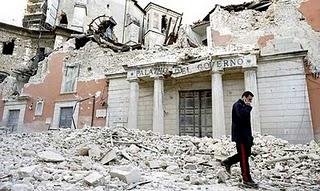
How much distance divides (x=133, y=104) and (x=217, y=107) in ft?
14.8

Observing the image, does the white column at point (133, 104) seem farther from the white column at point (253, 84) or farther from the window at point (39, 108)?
the window at point (39, 108)

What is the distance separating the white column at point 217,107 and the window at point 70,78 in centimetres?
1009

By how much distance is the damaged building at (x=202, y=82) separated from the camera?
12.5m

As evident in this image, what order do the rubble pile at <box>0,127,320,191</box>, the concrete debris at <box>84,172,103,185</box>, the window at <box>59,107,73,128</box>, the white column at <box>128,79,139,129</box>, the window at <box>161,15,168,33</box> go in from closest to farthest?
the concrete debris at <box>84,172,103,185</box> < the rubble pile at <box>0,127,320,191</box> < the white column at <box>128,79,139,129</box> < the window at <box>59,107,73,128</box> < the window at <box>161,15,168,33</box>

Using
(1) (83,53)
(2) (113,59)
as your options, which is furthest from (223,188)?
(1) (83,53)

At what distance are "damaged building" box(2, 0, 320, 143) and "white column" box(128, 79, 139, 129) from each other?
0.05m

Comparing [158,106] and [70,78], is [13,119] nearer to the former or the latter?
[70,78]

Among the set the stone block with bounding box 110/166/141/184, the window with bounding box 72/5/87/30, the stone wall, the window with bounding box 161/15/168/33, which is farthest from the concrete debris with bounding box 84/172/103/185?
the window with bounding box 161/15/168/33

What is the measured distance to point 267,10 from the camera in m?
15.2

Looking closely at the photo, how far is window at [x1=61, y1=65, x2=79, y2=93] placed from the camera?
18812 mm

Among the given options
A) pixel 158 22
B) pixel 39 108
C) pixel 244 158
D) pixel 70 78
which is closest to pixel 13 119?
pixel 39 108

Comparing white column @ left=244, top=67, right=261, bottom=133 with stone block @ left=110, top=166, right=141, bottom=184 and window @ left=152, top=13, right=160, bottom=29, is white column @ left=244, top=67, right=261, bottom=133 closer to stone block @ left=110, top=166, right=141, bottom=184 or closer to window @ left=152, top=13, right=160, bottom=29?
stone block @ left=110, top=166, right=141, bottom=184

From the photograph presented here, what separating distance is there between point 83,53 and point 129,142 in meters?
13.4

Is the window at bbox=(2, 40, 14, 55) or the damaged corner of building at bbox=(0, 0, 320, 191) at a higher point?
the window at bbox=(2, 40, 14, 55)
